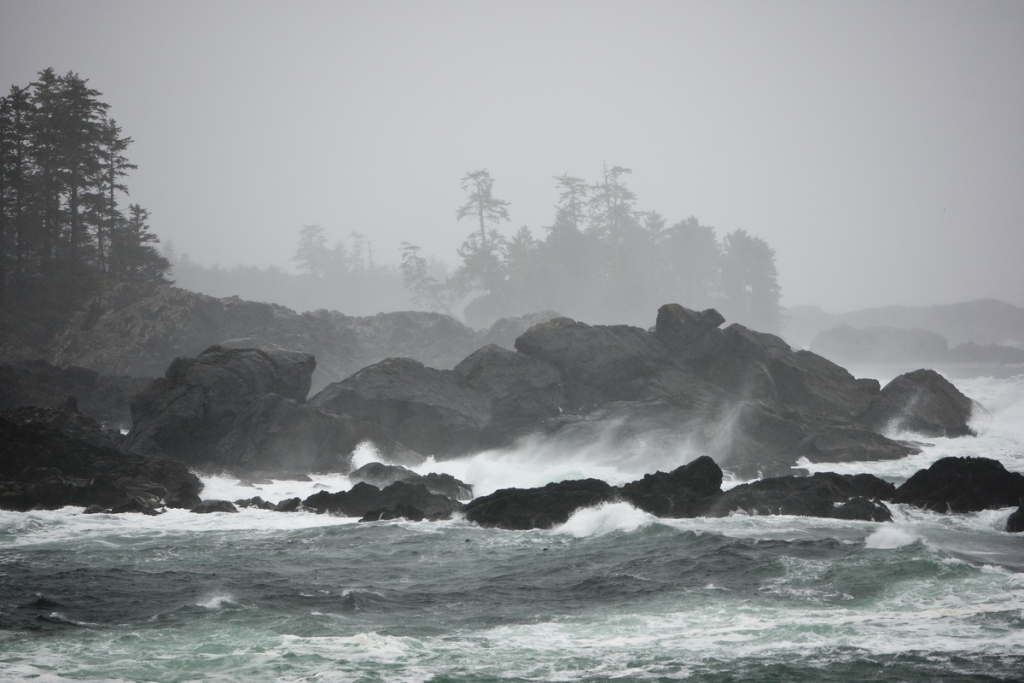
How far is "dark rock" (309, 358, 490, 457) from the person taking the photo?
3300 centimetres

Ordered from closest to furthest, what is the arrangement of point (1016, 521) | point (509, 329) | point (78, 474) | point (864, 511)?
point (1016, 521) < point (864, 511) < point (78, 474) < point (509, 329)

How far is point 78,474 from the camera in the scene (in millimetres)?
24938

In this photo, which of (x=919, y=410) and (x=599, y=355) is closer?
(x=919, y=410)

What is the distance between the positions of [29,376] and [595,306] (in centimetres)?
5757

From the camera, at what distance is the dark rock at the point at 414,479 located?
25.5 metres

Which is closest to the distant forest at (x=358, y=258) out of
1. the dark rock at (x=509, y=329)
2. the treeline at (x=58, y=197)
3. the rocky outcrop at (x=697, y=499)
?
the treeline at (x=58, y=197)

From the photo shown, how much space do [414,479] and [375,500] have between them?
9.99ft

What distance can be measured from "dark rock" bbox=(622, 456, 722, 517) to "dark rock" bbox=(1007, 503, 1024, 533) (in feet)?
21.8

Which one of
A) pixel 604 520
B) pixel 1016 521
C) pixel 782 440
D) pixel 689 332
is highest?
pixel 689 332

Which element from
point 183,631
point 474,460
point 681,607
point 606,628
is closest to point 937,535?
point 681,607

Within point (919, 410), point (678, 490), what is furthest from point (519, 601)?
point (919, 410)

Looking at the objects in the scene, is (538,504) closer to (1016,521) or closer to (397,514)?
(397,514)

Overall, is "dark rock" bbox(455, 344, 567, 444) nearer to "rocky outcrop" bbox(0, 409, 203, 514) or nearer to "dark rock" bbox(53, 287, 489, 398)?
"rocky outcrop" bbox(0, 409, 203, 514)

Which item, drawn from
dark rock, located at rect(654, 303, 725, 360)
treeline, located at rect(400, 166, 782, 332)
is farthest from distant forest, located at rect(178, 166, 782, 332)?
dark rock, located at rect(654, 303, 725, 360)
